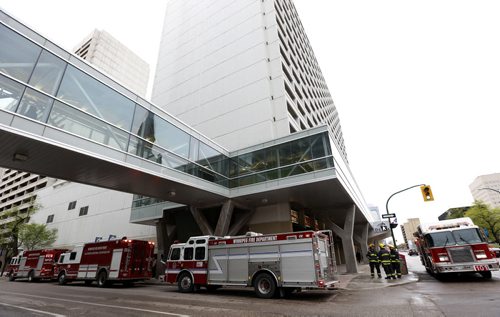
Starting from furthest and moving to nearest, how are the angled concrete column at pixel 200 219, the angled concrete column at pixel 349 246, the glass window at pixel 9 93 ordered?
the angled concrete column at pixel 200 219 < the angled concrete column at pixel 349 246 < the glass window at pixel 9 93

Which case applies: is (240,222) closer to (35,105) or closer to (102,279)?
(102,279)

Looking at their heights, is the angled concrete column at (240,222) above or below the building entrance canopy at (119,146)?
below

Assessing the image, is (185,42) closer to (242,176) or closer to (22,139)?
(242,176)

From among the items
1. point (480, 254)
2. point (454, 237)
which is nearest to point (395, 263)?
point (454, 237)

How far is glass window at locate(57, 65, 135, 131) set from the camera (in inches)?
412

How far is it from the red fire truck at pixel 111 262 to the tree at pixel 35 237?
2433 cm

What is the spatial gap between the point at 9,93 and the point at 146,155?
219 inches

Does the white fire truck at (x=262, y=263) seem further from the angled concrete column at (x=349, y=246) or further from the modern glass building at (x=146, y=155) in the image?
the angled concrete column at (x=349, y=246)

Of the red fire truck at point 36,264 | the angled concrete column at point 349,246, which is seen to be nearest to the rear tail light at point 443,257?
the angled concrete column at point 349,246

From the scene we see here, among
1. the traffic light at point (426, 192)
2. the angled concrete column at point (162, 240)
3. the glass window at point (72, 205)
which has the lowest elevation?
the angled concrete column at point (162, 240)

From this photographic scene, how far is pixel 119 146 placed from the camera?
11.7 meters

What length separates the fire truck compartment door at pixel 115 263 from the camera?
16828 mm

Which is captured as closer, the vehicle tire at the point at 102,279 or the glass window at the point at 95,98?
the glass window at the point at 95,98

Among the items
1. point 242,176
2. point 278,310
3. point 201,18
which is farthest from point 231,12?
point 278,310
